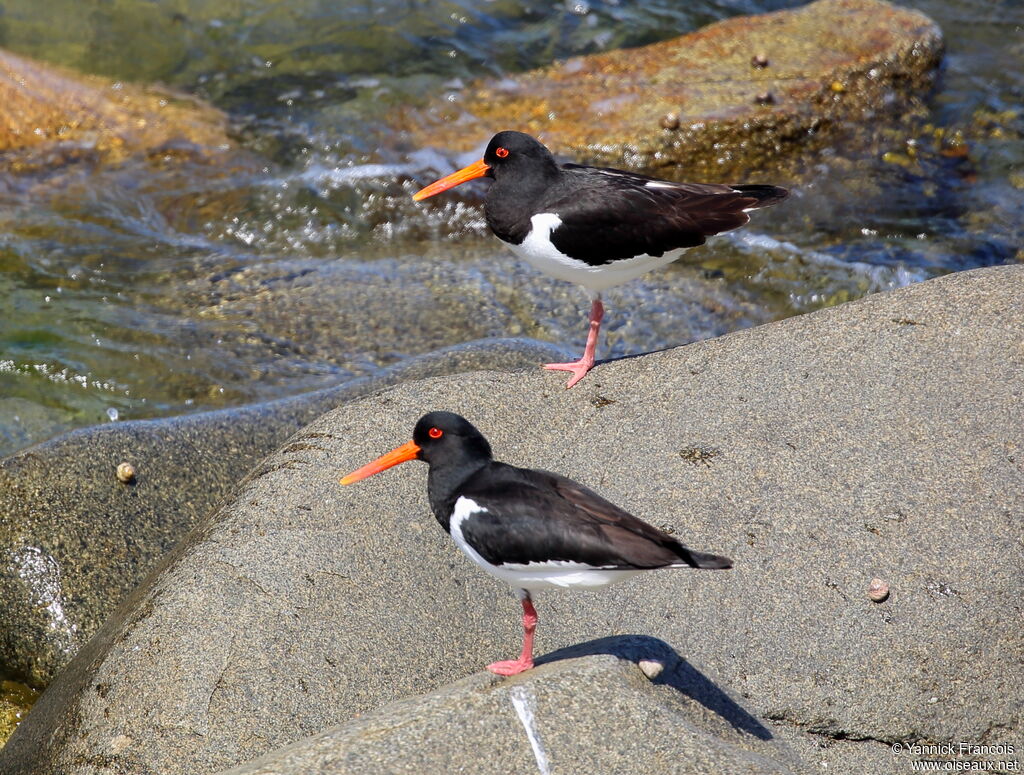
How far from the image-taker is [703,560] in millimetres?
3502

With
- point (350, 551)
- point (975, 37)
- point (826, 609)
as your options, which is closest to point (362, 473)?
point (350, 551)

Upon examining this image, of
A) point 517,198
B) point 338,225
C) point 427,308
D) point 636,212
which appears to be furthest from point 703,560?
point 338,225

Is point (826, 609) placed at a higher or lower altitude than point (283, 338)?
higher

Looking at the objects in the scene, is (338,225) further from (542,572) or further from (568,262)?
(542,572)

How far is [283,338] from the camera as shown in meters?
7.94

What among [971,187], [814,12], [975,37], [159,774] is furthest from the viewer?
[975,37]

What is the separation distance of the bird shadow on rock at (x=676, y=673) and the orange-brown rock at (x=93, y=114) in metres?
8.45

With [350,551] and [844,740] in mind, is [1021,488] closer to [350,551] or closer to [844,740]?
[844,740]

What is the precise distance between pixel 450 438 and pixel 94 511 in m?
2.38

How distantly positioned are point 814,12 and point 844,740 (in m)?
9.77

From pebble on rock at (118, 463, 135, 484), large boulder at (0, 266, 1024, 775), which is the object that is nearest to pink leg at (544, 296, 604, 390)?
large boulder at (0, 266, 1024, 775)

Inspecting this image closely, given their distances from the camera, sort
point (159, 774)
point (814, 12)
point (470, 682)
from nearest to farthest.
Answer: point (470, 682)
point (159, 774)
point (814, 12)

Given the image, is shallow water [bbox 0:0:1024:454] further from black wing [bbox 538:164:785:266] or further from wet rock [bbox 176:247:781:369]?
black wing [bbox 538:164:785:266]

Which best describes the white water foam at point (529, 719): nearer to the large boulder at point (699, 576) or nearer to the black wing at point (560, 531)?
the large boulder at point (699, 576)
